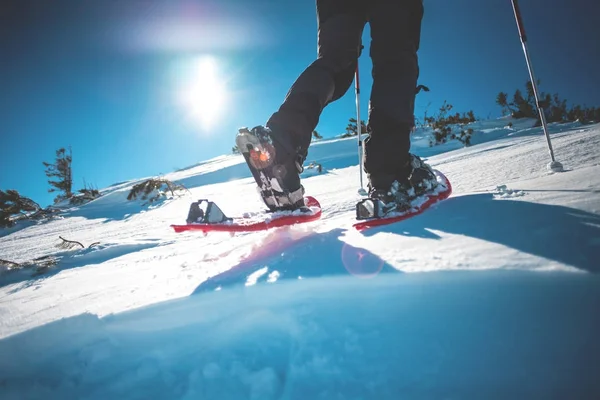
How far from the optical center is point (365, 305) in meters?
0.62

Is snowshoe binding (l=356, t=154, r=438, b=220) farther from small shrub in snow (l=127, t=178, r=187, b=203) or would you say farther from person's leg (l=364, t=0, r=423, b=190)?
small shrub in snow (l=127, t=178, r=187, b=203)

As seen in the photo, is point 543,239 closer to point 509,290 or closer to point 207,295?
point 509,290

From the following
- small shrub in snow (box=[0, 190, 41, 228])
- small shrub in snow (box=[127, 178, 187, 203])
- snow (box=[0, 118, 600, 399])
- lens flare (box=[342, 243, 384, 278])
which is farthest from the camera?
small shrub in snow (box=[127, 178, 187, 203])

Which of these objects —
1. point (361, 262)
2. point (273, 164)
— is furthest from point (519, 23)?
point (361, 262)

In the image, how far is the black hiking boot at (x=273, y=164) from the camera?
137 cm

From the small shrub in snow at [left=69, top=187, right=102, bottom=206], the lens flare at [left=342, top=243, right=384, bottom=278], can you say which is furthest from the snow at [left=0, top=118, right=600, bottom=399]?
the small shrub in snow at [left=69, top=187, right=102, bottom=206]

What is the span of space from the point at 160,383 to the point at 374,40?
1607mm

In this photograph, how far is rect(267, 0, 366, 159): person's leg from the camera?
1.42m

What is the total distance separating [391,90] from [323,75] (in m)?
0.39

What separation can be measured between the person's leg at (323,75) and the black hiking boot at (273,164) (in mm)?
40

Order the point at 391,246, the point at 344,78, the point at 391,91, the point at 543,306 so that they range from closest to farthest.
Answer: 1. the point at 543,306
2. the point at 391,246
3. the point at 391,91
4. the point at 344,78

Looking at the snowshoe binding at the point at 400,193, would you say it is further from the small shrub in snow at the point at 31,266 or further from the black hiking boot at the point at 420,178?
the small shrub in snow at the point at 31,266

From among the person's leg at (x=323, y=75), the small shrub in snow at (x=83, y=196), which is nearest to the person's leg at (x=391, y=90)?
the person's leg at (x=323, y=75)

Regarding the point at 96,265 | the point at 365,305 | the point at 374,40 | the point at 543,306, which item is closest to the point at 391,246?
the point at 365,305
